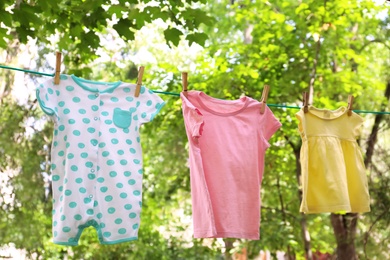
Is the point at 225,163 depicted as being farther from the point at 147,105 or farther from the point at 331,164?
the point at 331,164

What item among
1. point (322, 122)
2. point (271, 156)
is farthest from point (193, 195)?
point (271, 156)

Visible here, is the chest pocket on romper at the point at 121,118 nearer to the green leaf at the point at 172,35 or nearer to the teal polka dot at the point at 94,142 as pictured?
the teal polka dot at the point at 94,142

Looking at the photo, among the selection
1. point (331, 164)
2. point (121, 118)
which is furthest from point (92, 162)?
point (331, 164)

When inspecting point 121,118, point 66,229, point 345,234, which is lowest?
point 345,234

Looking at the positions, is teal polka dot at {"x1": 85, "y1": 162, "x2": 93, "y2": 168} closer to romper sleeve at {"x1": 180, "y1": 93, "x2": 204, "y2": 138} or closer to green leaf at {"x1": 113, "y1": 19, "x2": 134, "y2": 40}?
romper sleeve at {"x1": 180, "y1": 93, "x2": 204, "y2": 138}

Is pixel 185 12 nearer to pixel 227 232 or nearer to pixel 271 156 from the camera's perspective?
pixel 227 232

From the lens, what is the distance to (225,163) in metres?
3.18

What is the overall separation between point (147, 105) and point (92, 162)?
422mm

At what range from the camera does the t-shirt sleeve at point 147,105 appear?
3.12 meters

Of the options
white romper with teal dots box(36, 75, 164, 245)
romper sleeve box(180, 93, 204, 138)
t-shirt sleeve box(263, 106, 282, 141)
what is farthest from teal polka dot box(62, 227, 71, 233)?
t-shirt sleeve box(263, 106, 282, 141)

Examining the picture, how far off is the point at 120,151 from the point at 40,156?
16.8ft

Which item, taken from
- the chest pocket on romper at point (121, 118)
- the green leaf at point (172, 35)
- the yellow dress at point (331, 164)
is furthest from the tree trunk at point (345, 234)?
the chest pocket on romper at point (121, 118)

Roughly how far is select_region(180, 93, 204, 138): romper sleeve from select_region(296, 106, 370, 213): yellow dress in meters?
0.64

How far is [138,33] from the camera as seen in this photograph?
10.7 metres
